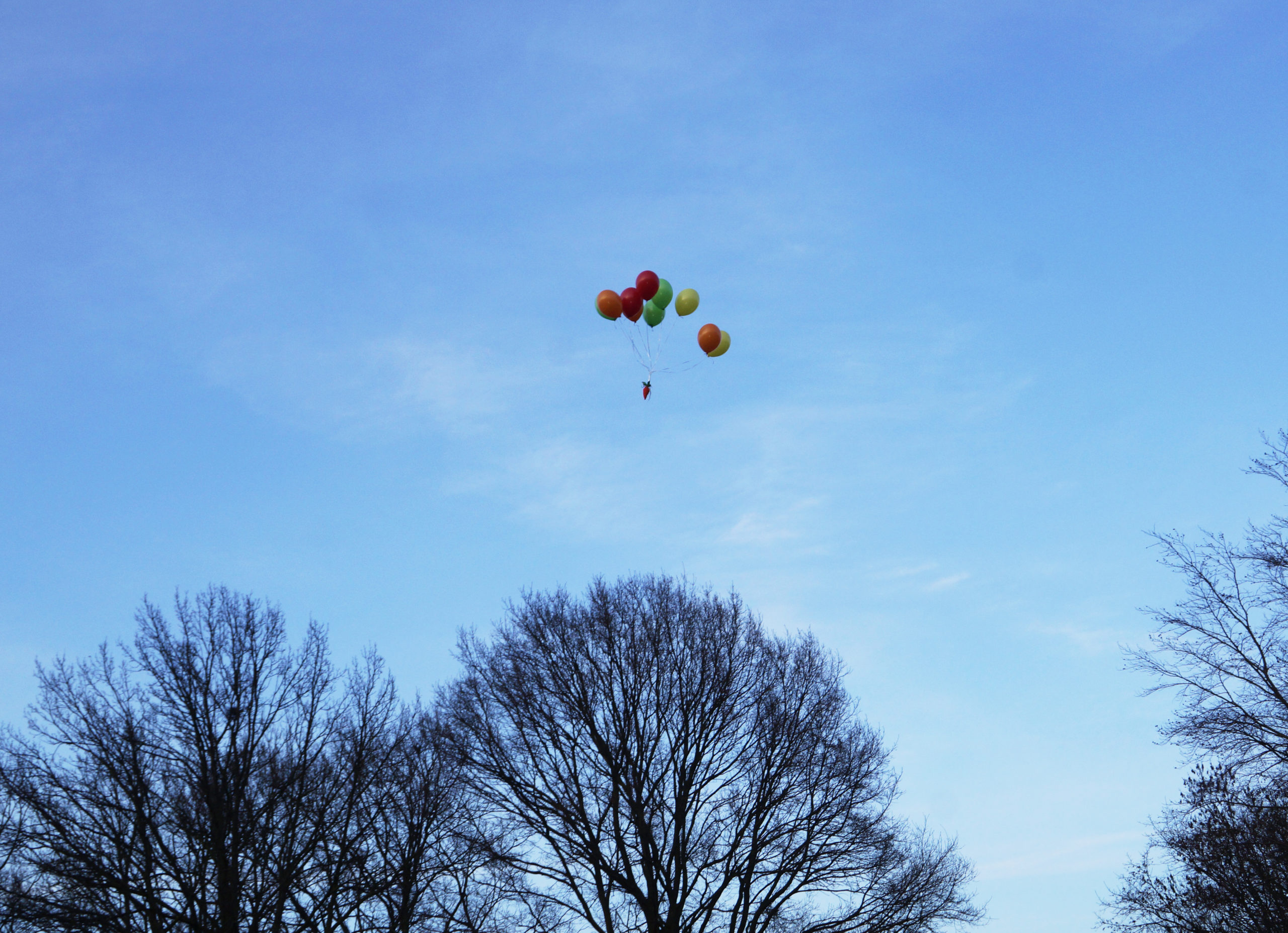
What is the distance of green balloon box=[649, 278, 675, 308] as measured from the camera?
83.4 feet

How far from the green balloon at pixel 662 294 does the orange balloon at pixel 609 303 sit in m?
0.78

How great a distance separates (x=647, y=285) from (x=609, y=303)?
3.37 feet

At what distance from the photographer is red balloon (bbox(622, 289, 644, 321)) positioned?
2530 centimetres

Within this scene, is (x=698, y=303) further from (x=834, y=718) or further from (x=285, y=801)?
(x=285, y=801)

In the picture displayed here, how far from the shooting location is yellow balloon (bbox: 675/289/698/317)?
25.5 metres

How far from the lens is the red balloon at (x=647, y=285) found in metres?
25.2

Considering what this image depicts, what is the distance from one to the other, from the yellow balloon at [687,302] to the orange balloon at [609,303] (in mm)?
1436

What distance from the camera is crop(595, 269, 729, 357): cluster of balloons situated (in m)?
25.3

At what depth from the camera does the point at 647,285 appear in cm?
2520

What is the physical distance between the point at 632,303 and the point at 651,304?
0.52 metres

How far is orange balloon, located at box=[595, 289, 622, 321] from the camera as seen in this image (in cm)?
2550

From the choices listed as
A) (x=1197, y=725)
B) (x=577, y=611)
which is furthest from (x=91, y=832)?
(x=1197, y=725)

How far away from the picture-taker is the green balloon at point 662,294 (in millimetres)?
25406

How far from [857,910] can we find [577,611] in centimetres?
955
